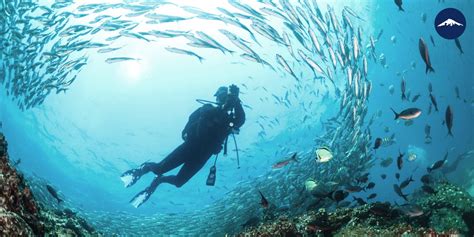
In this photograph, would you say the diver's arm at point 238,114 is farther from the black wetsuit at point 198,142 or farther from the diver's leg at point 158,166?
the diver's leg at point 158,166

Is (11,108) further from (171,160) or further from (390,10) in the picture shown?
(390,10)

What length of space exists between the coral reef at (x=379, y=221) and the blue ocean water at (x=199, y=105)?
1097cm

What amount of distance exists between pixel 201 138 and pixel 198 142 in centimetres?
23

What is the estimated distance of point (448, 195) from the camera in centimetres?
956

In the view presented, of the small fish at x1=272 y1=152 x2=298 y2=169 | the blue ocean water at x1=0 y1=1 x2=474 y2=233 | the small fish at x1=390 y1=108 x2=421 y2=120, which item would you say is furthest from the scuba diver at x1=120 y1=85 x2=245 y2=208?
the blue ocean water at x1=0 y1=1 x2=474 y2=233

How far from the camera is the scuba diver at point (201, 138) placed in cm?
1248

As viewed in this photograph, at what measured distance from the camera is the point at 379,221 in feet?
21.5

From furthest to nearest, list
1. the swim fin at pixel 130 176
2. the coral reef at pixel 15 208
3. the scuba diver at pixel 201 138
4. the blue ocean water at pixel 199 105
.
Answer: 1. the blue ocean water at pixel 199 105
2. the swim fin at pixel 130 176
3. the scuba diver at pixel 201 138
4. the coral reef at pixel 15 208

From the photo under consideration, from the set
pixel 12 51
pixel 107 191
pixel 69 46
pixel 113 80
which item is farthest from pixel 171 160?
pixel 107 191

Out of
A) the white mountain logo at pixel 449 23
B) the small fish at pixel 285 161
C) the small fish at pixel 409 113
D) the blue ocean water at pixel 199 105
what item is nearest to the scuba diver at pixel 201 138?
the small fish at pixel 285 161

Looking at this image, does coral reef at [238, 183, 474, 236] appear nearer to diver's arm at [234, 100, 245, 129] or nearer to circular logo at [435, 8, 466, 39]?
circular logo at [435, 8, 466, 39]

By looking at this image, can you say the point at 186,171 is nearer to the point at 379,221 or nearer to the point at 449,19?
the point at 379,221

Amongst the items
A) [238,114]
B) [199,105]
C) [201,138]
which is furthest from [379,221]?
[199,105]

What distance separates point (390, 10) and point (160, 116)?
31.6 meters
